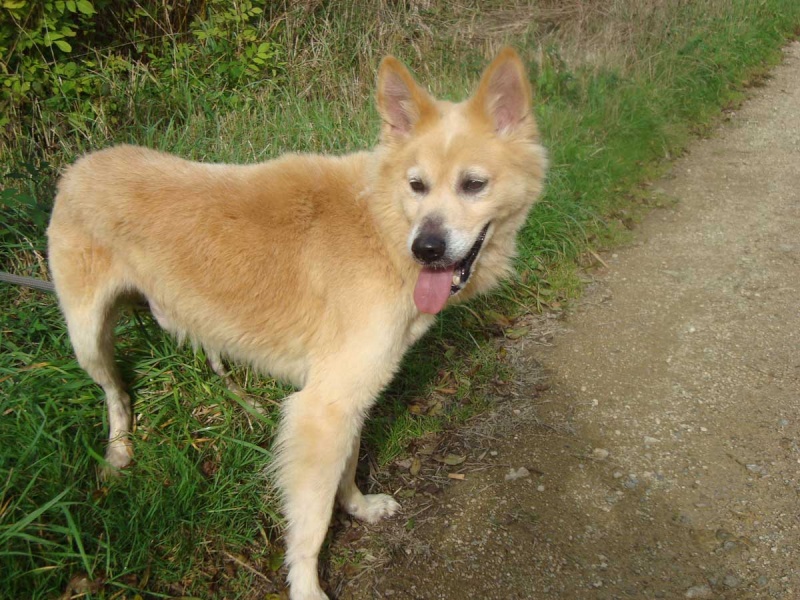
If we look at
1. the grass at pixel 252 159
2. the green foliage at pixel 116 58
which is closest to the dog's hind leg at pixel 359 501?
the grass at pixel 252 159

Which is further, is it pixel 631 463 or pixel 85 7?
Result: pixel 85 7

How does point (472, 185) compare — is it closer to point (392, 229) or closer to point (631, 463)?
point (392, 229)

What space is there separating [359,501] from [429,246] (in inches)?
50.1

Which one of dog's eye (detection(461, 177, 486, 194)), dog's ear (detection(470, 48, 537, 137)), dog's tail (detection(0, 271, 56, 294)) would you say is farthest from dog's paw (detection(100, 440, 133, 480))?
→ dog's ear (detection(470, 48, 537, 137))

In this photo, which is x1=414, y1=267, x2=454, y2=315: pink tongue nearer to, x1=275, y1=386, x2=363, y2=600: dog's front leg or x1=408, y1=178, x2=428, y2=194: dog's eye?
x1=408, y1=178, x2=428, y2=194: dog's eye

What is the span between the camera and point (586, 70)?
6355mm

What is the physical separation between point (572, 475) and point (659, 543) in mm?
489

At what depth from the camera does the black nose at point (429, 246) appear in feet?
7.73

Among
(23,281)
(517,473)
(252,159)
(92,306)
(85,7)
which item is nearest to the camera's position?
(92,306)

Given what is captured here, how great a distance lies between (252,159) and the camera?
4191 millimetres

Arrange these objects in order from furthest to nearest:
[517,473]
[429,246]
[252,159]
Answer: [252,159] < [517,473] < [429,246]

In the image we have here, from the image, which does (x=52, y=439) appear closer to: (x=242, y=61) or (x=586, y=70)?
(x=242, y=61)

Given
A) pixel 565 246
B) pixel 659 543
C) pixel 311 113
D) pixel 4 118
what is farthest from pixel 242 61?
pixel 659 543

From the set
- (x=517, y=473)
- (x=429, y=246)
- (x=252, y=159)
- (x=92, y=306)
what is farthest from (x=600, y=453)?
(x=252, y=159)
